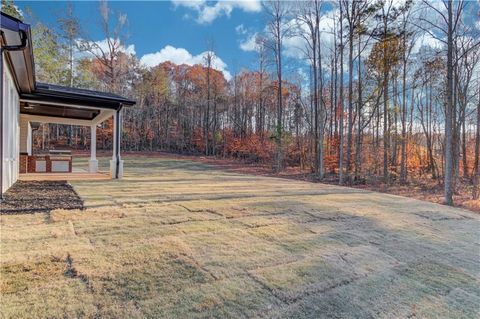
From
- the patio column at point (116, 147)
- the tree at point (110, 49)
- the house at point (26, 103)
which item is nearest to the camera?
the house at point (26, 103)

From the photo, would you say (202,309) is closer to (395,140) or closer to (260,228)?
(260,228)

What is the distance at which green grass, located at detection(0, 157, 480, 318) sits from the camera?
2152mm

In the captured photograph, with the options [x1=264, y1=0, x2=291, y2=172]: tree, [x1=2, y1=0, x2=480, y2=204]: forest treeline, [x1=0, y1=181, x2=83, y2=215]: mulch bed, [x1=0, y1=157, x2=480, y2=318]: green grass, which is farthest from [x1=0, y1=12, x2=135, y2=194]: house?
[x1=264, y1=0, x2=291, y2=172]: tree

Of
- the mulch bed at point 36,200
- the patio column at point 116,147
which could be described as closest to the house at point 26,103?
the patio column at point 116,147

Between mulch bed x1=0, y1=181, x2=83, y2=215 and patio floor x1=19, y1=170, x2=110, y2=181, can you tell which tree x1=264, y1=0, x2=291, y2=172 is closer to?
patio floor x1=19, y1=170, x2=110, y2=181

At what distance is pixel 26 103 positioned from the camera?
852 cm

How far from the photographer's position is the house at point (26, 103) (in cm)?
433

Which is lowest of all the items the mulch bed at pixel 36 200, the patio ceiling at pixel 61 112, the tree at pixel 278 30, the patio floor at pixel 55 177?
the mulch bed at pixel 36 200

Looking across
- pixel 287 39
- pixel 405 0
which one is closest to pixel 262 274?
pixel 405 0

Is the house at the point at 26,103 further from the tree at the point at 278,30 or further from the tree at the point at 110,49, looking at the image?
the tree at the point at 110,49

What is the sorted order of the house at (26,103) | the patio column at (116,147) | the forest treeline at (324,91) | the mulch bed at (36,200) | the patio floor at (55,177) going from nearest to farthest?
the mulch bed at (36,200)
the house at (26,103)
the patio floor at (55,177)
the patio column at (116,147)
the forest treeline at (324,91)

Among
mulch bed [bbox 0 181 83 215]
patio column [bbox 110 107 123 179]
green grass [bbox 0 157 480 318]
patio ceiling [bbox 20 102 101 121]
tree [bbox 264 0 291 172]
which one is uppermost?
tree [bbox 264 0 291 172]

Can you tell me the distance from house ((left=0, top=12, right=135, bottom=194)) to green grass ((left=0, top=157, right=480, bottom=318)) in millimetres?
2453

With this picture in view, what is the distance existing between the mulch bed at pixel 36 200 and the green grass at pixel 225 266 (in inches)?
12.1
